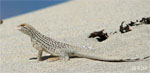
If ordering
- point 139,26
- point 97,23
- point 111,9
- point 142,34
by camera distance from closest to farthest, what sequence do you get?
1. point 142,34
2. point 139,26
3. point 97,23
4. point 111,9

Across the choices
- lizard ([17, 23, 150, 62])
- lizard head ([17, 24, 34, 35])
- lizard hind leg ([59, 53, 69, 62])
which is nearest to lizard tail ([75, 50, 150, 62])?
lizard ([17, 23, 150, 62])

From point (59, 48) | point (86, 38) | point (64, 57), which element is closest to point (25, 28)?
point (59, 48)

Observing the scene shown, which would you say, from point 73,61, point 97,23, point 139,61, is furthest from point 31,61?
point 97,23

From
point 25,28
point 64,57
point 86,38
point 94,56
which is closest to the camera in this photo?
point 94,56

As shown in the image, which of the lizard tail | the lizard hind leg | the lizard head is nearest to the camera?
the lizard tail

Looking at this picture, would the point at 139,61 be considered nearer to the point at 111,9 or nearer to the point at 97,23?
the point at 97,23

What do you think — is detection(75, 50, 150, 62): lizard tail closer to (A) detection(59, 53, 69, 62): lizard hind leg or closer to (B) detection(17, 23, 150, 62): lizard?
(B) detection(17, 23, 150, 62): lizard

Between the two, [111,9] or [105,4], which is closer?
[111,9]

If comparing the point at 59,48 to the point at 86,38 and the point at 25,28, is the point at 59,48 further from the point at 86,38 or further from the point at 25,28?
the point at 86,38
